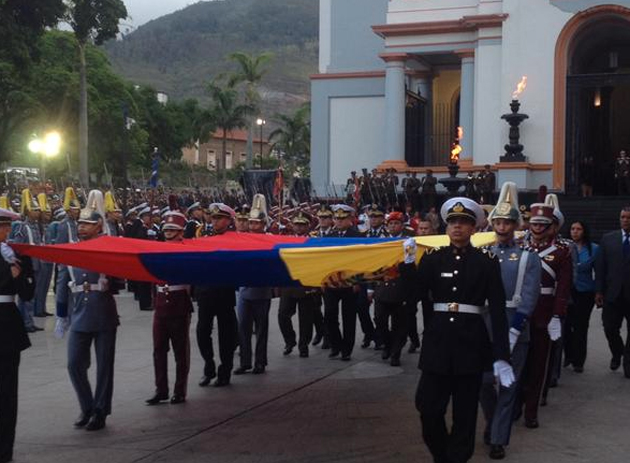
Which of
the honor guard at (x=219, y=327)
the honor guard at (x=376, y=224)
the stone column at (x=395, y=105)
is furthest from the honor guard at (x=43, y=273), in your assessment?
the stone column at (x=395, y=105)

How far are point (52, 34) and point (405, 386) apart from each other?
51284mm

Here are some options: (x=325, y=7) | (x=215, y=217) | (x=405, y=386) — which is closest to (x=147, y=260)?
(x=215, y=217)

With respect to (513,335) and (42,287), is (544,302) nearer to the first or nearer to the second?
(513,335)

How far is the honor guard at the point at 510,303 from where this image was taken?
24.6 feet

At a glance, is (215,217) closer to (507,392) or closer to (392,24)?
(507,392)

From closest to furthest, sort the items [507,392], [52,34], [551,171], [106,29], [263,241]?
[507,392], [263,241], [551,171], [106,29], [52,34]

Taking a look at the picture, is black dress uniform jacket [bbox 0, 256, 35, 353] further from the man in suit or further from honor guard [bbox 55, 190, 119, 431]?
the man in suit

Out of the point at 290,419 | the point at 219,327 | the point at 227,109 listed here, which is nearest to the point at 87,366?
the point at 290,419

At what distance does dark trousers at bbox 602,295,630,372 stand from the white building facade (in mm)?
18576

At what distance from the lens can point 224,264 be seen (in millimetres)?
8430

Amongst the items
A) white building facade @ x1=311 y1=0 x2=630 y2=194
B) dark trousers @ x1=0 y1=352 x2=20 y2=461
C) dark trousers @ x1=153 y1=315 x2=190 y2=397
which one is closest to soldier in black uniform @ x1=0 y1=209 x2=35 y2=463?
dark trousers @ x1=0 y1=352 x2=20 y2=461

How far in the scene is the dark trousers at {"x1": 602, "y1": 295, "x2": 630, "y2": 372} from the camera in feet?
36.7

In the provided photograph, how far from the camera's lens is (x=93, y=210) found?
901 centimetres

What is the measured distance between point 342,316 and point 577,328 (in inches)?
114
